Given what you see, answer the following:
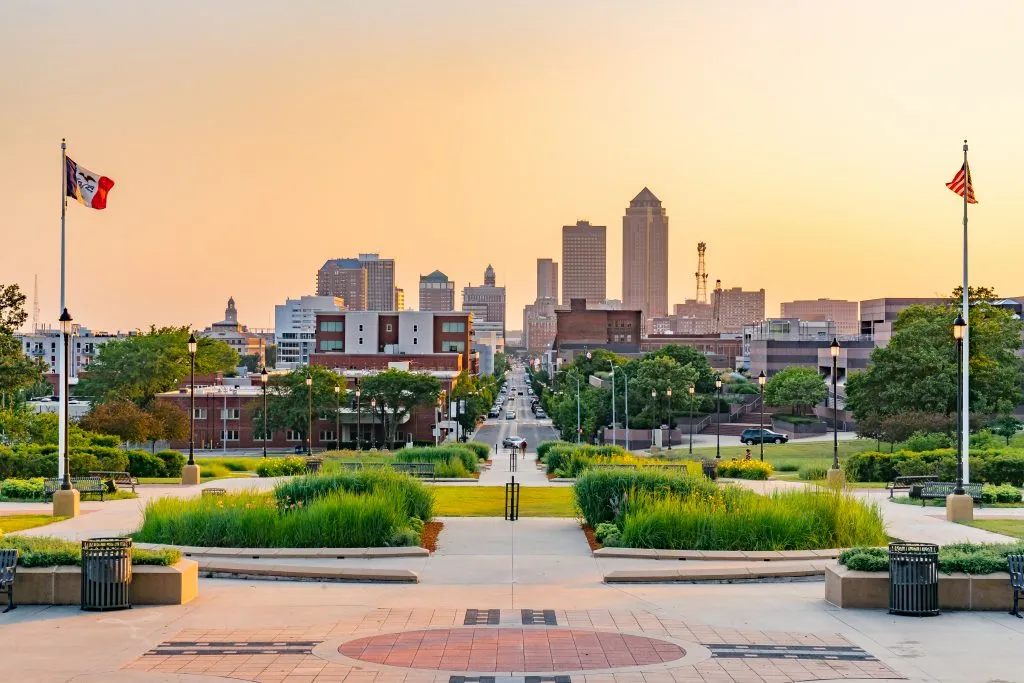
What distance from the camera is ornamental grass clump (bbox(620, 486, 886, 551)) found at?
76.1 feet

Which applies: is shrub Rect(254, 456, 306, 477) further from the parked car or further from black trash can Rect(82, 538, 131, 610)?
the parked car

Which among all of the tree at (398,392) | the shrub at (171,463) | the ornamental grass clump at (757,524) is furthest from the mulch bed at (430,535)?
the tree at (398,392)

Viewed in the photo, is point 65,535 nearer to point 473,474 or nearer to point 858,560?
point 858,560

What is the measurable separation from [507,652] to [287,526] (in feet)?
31.1

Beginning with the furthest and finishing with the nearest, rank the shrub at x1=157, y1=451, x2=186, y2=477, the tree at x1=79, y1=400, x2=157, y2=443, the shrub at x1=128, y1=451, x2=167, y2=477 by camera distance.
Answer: the tree at x1=79, y1=400, x2=157, y2=443 → the shrub at x1=157, y1=451, x2=186, y2=477 → the shrub at x1=128, y1=451, x2=167, y2=477

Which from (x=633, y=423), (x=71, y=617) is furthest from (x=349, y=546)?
(x=633, y=423)

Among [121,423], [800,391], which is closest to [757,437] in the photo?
[800,391]

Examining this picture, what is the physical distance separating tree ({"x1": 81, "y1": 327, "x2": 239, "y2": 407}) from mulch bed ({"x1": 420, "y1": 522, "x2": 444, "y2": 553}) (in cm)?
9050

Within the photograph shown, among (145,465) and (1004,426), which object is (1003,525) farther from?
(1004,426)

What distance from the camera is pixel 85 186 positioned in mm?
33875

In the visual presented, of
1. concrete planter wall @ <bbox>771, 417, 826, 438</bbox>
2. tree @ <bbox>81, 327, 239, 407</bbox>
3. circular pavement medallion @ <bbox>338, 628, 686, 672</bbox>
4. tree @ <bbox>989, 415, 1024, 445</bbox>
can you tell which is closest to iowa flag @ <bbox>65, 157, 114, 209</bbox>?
circular pavement medallion @ <bbox>338, 628, 686, 672</bbox>

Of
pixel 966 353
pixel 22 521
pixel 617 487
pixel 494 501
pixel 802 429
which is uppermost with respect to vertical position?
pixel 966 353

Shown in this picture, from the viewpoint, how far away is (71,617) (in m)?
17.3

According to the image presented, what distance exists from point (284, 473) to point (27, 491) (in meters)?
13.9
